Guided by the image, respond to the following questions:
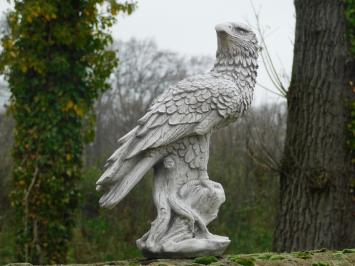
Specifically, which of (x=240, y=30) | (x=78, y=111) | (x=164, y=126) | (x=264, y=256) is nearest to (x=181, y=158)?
(x=164, y=126)

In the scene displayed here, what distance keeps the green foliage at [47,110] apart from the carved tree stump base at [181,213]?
11.4ft

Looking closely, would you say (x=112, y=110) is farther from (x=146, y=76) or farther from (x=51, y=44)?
(x=51, y=44)

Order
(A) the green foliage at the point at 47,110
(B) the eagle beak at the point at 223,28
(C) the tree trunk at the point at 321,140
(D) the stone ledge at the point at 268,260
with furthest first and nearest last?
(A) the green foliage at the point at 47,110 < (C) the tree trunk at the point at 321,140 < (B) the eagle beak at the point at 223,28 < (D) the stone ledge at the point at 268,260

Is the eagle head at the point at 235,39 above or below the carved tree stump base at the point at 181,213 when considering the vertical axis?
above

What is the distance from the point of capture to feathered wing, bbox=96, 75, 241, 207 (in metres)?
3.82

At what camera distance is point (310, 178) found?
675 centimetres

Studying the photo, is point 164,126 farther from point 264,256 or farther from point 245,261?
point 264,256

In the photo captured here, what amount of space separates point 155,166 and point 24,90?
3.71 meters

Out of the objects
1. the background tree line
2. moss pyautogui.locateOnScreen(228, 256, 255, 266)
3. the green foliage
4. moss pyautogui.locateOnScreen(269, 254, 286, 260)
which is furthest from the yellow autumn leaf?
moss pyautogui.locateOnScreen(228, 256, 255, 266)

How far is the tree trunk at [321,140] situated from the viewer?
674 centimetres

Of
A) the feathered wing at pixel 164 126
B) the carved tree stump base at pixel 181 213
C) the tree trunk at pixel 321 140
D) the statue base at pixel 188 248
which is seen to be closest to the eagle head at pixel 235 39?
the feathered wing at pixel 164 126


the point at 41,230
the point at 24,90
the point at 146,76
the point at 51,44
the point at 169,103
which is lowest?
the point at 41,230

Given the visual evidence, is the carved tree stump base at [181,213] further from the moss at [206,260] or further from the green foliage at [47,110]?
the green foliage at [47,110]

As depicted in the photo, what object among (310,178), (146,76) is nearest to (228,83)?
(310,178)
